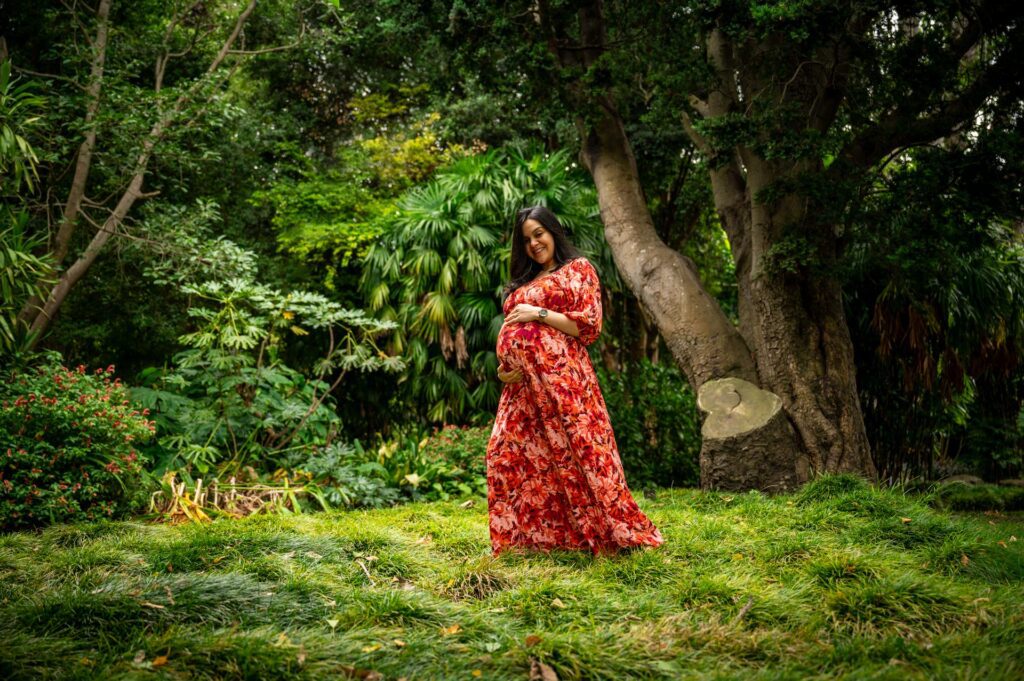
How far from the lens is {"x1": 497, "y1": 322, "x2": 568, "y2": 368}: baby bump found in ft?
13.3

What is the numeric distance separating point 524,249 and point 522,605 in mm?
2103

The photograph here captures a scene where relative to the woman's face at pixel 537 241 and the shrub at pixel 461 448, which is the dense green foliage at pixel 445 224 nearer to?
the shrub at pixel 461 448

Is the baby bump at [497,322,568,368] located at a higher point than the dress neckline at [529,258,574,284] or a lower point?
lower

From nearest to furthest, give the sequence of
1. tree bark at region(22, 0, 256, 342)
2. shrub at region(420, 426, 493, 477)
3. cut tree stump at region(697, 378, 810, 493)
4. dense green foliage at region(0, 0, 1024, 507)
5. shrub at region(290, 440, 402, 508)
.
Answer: dense green foliage at region(0, 0, 1024, 507) → cut tree stump at region(697, 378, 810, 493) → shrub at region(290, 440, 402, 508) → tree bark at region(22, 0, 256, 342) → shrub at region(420, 426, 493, 477)

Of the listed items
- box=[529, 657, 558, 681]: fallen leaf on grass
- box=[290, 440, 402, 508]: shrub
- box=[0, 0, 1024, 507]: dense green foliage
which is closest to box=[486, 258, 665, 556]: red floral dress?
box=[529, 657, 558, 681]: fallen leaf on grass

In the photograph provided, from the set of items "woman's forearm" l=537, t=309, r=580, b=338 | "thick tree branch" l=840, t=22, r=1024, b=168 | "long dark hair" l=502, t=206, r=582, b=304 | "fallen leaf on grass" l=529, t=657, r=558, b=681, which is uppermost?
"thick tree branch" l=840, t=22, r=1024, b=168

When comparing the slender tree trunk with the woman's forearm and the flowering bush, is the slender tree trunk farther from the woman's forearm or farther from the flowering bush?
the woman's forearm

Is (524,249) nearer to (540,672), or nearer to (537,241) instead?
(537,241)

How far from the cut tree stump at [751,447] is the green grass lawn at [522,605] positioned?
1.00m

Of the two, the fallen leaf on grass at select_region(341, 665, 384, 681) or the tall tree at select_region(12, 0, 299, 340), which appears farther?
the tall tree at select_region(12, 0, 299, 340)

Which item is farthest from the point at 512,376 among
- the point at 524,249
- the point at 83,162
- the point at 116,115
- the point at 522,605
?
the point at 83,162

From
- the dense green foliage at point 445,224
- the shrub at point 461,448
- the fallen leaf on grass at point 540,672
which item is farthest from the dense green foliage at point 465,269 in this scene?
the fallen leaf on grass at point 540,672

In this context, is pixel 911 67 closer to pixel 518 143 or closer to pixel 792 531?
pixel 792 531

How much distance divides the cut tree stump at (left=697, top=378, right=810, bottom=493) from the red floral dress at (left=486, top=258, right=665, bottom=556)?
1.78 meters
